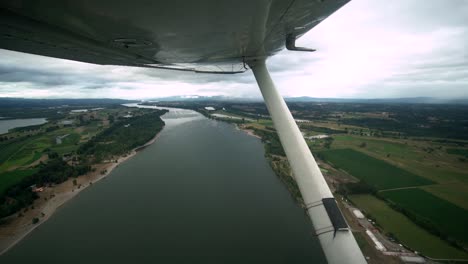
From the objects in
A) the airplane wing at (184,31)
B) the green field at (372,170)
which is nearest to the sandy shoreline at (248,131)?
the green field at (372,170)

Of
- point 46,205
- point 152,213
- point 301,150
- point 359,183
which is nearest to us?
point 301,150

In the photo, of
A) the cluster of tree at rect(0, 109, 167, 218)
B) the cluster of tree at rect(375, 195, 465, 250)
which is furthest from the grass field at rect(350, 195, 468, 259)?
the cluster of tree at rect(0, 109, 167, 218)

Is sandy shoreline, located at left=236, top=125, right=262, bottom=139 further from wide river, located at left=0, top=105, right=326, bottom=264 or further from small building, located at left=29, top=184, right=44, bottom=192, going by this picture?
small building, located at left=29, top=184, right=44, bottom=192

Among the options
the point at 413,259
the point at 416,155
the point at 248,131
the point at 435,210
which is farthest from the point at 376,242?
the point at 248,131

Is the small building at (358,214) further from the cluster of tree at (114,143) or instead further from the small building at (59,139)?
the small building at (59,139)

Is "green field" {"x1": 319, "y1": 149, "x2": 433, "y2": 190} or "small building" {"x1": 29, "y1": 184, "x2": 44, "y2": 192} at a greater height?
"green field" {"x1": 319, "y1": 149, "x2": 433, "y2": 190}

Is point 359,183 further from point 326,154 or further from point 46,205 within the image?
point 46,205

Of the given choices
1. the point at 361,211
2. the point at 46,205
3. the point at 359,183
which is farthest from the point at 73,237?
the point at 359,183
